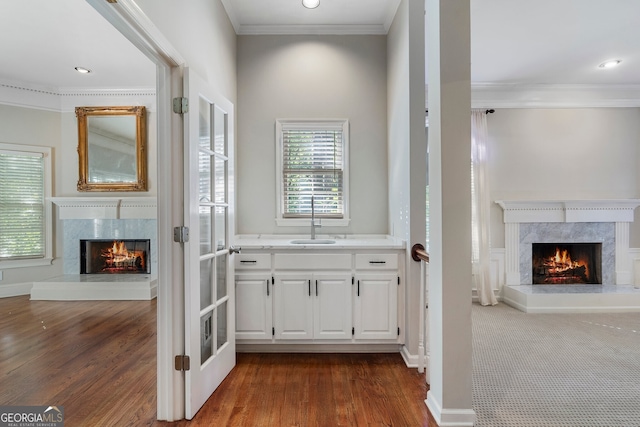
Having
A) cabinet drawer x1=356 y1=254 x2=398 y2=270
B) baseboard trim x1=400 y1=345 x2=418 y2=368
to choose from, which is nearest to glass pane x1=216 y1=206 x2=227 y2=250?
cabinet drawer x1=356 y1=254 x2=398 y2=270

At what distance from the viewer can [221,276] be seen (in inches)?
91.8

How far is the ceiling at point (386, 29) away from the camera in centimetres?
286

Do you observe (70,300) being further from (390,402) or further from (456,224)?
(456,224)

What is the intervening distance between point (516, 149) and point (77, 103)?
6466 mm

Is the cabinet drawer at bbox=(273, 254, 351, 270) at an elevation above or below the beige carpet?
above

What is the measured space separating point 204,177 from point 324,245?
1101 millimetres

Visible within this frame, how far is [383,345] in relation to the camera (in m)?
2.73

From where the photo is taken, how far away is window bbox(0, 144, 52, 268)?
4.61 meters

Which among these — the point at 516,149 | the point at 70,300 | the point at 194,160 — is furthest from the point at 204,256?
the point at 516,149

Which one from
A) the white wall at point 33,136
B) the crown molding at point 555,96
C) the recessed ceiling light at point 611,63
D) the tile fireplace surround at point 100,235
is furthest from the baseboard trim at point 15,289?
the recessed ceiling light at point 611,63

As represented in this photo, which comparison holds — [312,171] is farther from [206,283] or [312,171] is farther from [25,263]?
[25,263]

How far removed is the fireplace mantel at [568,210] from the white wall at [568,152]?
0.48ft

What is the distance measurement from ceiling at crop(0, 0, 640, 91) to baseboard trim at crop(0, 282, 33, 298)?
2.98 meters

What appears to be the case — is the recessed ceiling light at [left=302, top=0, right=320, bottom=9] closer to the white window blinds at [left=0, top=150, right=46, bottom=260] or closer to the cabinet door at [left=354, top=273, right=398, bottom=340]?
the cabinet door at [left=354, top=273, right=398, bottom=340]
